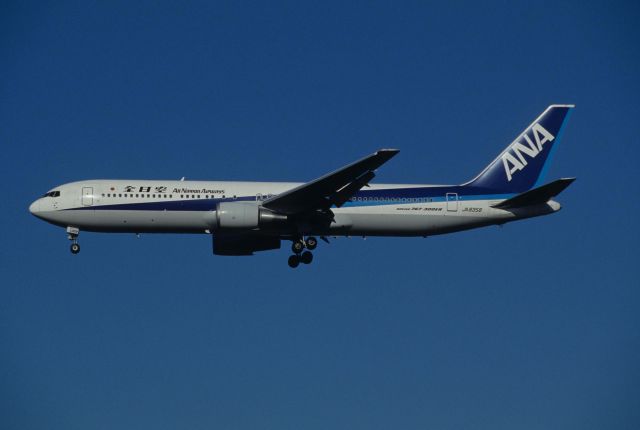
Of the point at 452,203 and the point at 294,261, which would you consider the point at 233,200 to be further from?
the point at 452,203

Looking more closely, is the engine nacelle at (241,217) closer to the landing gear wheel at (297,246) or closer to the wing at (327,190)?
the wing at (327,190)

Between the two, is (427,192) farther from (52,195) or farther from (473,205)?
(52,195)

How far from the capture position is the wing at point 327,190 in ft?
151

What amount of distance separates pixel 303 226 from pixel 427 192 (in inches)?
258

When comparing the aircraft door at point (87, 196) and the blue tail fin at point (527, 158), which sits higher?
the blue tail fin at point (527, 158)

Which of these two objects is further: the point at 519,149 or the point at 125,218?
the point at 519,149

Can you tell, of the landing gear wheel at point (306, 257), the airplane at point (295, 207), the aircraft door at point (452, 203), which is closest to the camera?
the airplane at point (295, 207)

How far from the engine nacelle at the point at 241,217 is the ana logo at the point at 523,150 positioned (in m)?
12.7

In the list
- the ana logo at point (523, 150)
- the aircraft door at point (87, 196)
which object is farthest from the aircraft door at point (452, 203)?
the aircraft door at point (87, 196)

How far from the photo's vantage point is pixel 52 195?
50344 mm

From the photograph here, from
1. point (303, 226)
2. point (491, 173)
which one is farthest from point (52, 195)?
point (491, 173)

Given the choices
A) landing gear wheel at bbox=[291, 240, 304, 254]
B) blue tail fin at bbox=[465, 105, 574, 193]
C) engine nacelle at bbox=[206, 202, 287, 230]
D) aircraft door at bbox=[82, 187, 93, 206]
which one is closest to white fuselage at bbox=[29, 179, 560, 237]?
aircraft door at bbox=[82, 187, 93, 206]

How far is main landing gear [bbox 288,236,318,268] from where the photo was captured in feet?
165

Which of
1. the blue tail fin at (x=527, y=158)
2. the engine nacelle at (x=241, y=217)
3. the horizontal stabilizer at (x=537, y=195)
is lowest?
the engine nacelle at (x=241, y=217)
